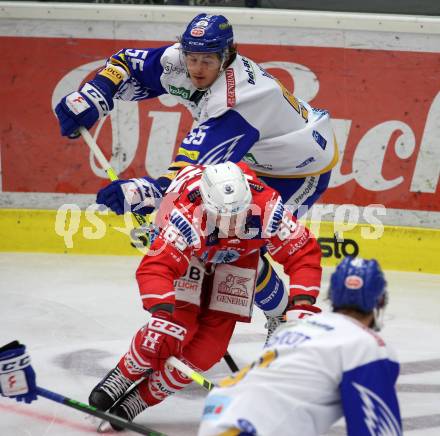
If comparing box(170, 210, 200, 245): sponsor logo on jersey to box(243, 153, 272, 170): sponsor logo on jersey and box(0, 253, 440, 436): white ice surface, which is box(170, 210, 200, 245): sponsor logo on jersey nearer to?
box(0, 253, 440, 436): white ice surface

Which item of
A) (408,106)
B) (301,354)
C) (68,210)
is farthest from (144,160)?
(301,354)

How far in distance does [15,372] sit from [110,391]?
79 centimetres

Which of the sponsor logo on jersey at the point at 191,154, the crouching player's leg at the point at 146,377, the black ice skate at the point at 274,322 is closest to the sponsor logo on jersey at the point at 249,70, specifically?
A: the sponsor logo on jersey at the point at 191,154

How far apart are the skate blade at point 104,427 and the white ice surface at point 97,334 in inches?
1.5

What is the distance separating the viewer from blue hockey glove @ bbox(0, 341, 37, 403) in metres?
3.54

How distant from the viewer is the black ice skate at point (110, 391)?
4.29 meters

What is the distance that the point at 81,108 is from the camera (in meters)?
5.20

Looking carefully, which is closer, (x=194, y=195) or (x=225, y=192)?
(x=225, y=192)

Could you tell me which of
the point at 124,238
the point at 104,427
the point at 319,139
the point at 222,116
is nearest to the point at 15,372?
the point at 104,427

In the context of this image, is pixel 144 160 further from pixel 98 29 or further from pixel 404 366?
pixel 404 366

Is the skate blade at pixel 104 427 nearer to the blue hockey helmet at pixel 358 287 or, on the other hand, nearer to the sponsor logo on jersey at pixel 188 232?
the sponsor logo on jersey at pixel 188 232

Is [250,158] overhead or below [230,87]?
below

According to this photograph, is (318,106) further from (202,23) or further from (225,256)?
(225,256)

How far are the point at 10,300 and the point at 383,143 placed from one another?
8.00 ft
